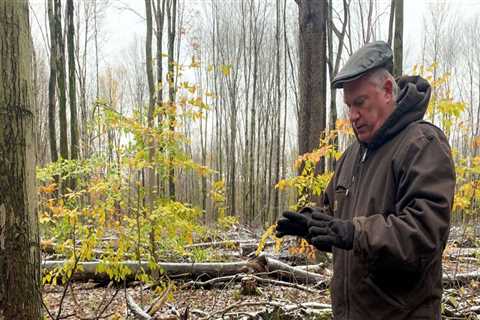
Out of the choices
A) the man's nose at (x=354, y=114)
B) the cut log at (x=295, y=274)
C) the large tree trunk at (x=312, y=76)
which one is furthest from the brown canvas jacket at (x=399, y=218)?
the large tree trunk at (x=312, y=76)

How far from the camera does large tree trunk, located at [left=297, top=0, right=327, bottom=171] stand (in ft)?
18.5

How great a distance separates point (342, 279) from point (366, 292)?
173 mm

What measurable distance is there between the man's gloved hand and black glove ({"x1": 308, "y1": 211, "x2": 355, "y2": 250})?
0.07m

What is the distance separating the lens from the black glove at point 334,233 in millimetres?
1485

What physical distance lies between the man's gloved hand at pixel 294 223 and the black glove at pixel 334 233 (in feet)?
0.24

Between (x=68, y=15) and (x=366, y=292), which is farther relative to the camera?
(x=68, y=15)

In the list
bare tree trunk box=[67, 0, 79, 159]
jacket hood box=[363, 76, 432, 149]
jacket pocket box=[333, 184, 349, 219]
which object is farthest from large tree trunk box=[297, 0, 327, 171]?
bare tree trunk box=[67, 0, 79, 159]

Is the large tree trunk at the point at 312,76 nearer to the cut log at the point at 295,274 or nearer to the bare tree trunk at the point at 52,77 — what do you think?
the cut log at the point at 295,274

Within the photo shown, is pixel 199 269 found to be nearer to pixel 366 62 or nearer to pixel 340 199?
pixel 340 199

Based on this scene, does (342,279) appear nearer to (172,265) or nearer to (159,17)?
(172,265)

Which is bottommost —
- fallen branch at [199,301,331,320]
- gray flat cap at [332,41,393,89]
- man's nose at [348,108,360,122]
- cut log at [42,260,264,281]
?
cut log at [42,260,264,281]

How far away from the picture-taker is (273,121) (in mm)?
24016

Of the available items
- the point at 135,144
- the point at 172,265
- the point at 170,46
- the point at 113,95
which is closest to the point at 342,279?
the point at 135,144

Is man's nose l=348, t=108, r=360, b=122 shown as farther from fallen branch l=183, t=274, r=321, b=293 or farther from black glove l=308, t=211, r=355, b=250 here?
fallen branch l=183, t=274, r=321, b=293
